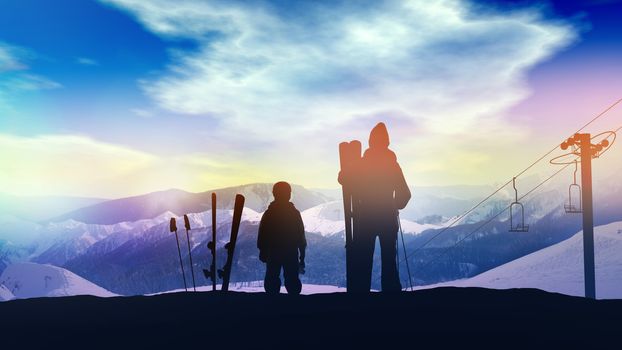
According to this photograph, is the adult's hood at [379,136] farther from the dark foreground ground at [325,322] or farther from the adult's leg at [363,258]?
the dark foreground ground at [325,322]

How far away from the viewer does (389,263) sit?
1076 centimetres

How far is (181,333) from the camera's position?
627cm

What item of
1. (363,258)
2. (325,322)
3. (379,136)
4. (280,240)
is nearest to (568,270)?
(280,240)

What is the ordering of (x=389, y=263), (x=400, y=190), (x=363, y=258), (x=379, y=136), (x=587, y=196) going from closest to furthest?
(x=389, y=263) → (x=379, y=136) → (x=400, y=190) → (x=363, y=258) → (x=587, y=196)

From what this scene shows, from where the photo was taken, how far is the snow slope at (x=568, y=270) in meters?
51.1

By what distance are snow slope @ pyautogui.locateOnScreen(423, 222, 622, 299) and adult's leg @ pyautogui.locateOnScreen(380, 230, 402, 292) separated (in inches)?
1566

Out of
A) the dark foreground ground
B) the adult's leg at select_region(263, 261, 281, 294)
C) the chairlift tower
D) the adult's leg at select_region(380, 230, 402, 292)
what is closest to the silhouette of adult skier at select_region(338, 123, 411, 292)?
the adult's leg at select_region(380, 230, 402, 292)

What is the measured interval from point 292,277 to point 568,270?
53874 mm

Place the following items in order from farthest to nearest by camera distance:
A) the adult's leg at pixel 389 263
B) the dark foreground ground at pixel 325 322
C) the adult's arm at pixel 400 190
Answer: the adult's arm at pixel 400 190 → the adult's leg at pixel 389 263 → the dark foreground ground at pixel 325 322

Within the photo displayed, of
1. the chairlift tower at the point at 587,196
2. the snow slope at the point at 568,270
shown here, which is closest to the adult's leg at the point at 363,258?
the chairlift tower at the point at 587,196

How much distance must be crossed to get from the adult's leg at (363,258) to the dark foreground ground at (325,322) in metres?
2.02

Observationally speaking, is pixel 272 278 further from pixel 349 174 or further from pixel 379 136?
pixel 379 136

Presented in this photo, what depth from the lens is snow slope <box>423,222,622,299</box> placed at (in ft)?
168

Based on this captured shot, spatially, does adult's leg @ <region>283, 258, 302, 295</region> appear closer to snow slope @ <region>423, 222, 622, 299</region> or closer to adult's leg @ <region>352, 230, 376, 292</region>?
adult's leg @ <region>352, 230, 376, 292</region>
